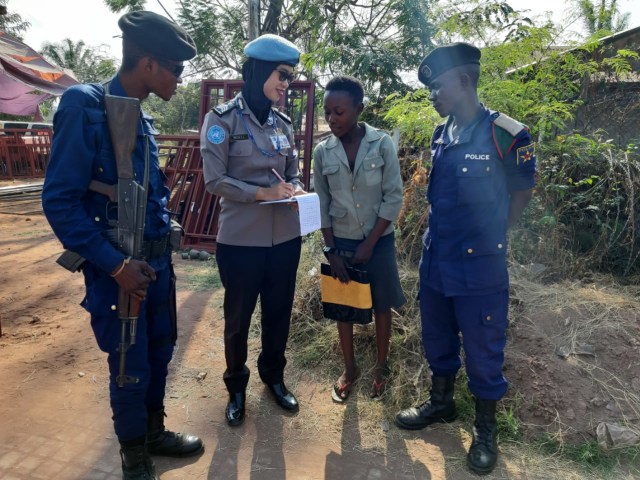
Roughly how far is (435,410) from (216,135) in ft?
6.53

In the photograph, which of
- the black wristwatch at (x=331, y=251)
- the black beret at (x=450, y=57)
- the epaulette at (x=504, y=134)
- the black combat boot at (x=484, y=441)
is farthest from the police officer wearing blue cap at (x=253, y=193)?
the black combat boot at (x=484, y=441)

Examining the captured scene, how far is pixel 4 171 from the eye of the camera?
13273 mm

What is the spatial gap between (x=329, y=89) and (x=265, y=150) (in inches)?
21.3

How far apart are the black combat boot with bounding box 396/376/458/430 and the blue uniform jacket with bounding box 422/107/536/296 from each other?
683mm

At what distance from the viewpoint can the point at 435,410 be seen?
2654 millimetres

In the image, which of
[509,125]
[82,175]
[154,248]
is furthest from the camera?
[509,125]

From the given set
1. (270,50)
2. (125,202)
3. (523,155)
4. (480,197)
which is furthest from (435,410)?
(270,50)

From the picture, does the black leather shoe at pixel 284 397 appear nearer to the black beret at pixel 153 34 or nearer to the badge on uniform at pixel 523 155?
the badge on uniform at pixel 523 155

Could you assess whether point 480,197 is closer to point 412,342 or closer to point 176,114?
point 412,342

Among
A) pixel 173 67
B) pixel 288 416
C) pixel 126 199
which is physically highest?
pixel 173 67

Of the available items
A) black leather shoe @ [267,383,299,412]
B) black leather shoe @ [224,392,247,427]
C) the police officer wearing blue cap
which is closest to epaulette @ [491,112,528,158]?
the police officer wearing blue cap

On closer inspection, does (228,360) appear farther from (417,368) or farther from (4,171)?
(4,171)

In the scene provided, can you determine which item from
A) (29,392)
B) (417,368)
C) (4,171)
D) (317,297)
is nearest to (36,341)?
(29,392)

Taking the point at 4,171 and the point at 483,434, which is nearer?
the point at 483,434
